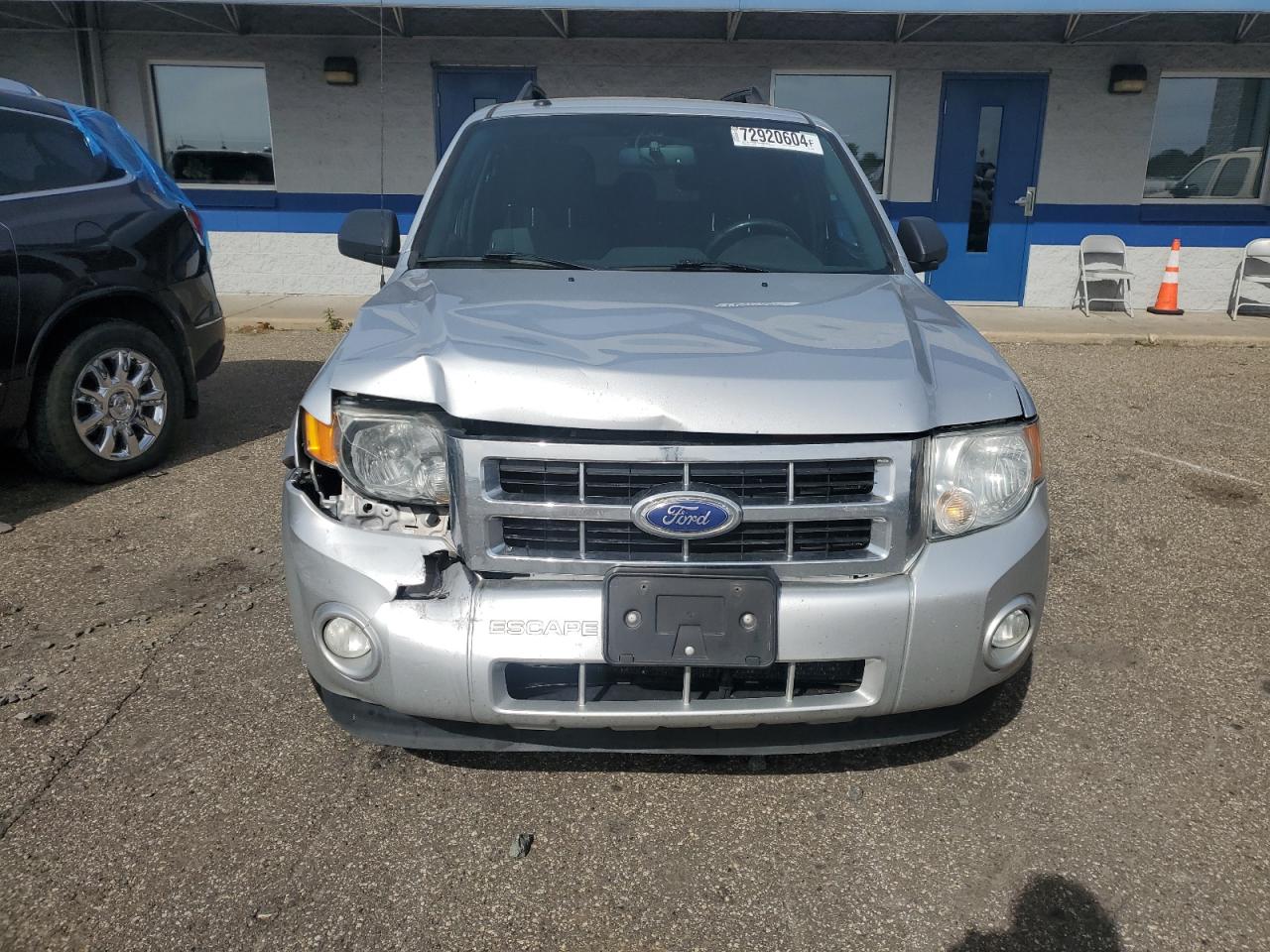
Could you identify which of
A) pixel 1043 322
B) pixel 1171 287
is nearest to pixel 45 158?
pixel 1043 322

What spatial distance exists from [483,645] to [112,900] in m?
0.98

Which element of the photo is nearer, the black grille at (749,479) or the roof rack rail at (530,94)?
the black grille at (749,479)

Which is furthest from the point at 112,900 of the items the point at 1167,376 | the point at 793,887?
the point at 1167,376

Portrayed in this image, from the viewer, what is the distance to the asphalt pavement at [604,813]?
6.66ft

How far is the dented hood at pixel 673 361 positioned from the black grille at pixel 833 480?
8cm

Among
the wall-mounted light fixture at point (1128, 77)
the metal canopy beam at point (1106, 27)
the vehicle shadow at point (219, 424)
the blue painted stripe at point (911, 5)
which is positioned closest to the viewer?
the vehicle shadow at point (219, 424)

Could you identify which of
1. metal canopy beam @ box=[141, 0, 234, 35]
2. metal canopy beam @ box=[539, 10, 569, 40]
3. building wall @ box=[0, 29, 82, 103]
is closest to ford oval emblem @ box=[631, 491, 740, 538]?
metal canopy beam @ box=[539, 10, 569, 40]

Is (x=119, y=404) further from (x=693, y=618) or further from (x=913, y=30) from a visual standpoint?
(x=913, y=30)

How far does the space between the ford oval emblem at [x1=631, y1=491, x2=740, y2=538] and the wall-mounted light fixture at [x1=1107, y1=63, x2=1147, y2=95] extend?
1082 centimetres

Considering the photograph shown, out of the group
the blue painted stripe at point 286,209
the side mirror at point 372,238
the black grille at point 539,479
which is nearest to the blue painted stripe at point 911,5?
the blue painted stripe at point 286,209

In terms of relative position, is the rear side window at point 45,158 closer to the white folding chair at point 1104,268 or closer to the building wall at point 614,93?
the building wall at point 614,93

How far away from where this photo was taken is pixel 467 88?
10.9m

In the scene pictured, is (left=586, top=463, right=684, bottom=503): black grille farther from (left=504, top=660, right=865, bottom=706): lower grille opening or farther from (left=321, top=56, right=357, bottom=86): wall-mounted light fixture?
(left=321, top=56, right=357, bottom=86): wall-mounted light fixture

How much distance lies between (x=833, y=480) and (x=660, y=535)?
0.41 meters
